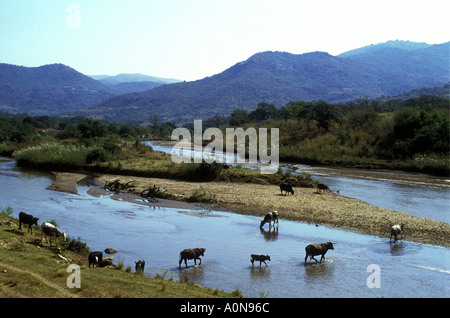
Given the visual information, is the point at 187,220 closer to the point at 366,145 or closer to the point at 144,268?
the point at 144,268

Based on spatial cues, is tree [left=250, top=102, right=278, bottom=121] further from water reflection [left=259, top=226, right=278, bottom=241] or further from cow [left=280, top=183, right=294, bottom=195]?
water reflection [left=259, top=226, right=278, bottom=241]

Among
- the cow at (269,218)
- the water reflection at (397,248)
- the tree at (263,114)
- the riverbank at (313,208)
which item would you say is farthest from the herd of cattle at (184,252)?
the tree at (263,114)

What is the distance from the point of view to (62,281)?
906cm

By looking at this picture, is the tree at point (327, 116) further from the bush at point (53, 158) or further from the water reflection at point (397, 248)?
the water reflection at point (397, 248)

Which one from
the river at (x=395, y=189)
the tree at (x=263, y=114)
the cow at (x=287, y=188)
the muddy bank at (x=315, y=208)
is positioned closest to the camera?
the muddy bank at (x=315, y=208)

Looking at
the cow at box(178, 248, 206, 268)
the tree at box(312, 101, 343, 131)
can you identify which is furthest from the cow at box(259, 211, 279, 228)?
the tree at box(312, 101, 343, 131)

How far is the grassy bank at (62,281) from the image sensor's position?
27.5 feet

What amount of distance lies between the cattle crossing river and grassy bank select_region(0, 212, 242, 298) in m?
1.45

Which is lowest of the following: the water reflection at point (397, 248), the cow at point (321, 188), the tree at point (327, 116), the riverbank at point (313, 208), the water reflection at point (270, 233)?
the water reflection at point (397, 248)

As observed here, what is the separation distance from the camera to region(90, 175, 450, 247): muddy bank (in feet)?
57.4

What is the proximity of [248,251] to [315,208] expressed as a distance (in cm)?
790

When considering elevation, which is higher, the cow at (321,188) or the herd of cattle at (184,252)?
the cow at (321,188)

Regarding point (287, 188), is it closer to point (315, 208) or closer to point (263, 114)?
point (315, 208)

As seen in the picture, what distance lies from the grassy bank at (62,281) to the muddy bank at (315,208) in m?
10.4
